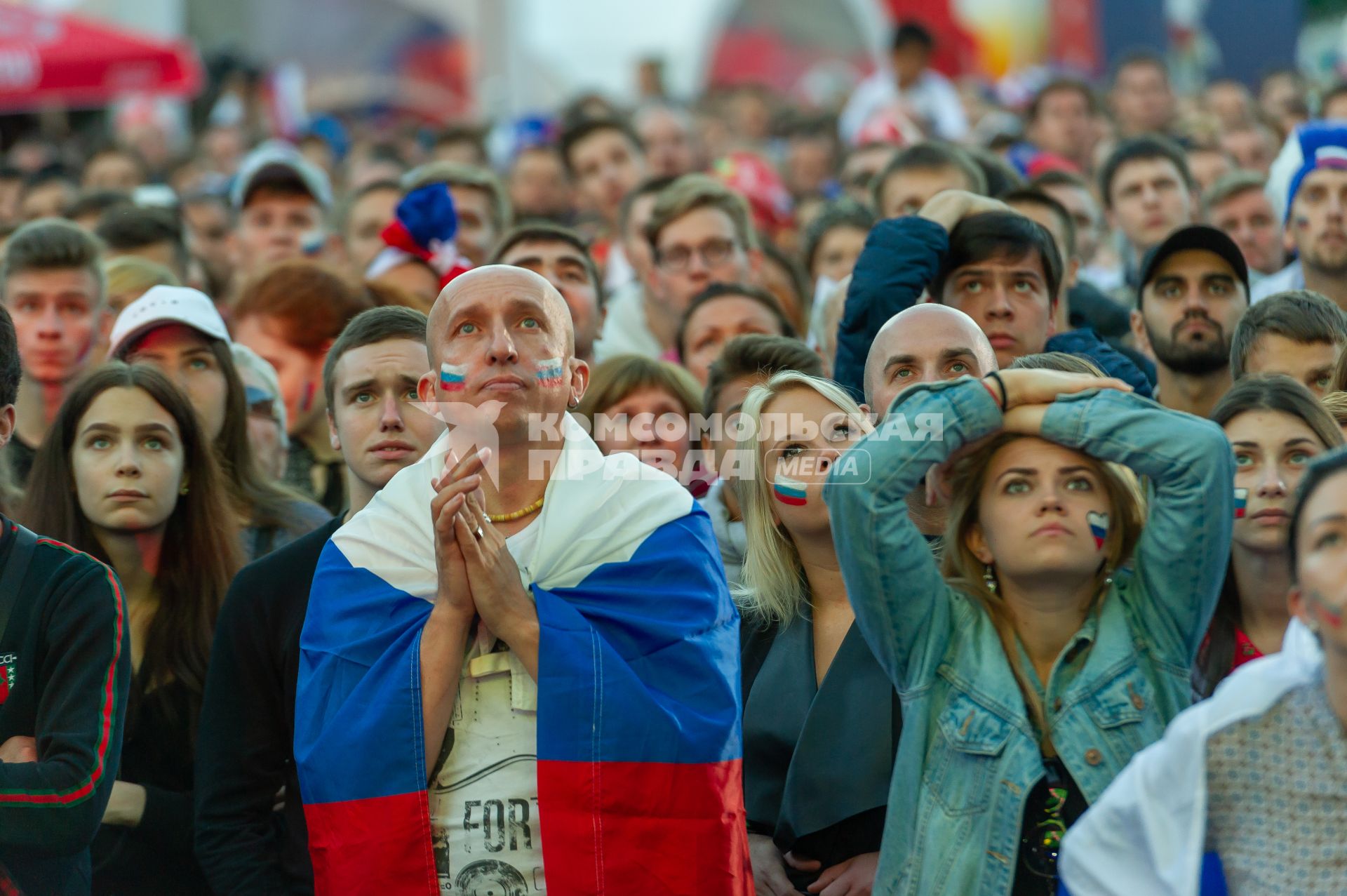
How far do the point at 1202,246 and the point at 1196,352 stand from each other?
38cm

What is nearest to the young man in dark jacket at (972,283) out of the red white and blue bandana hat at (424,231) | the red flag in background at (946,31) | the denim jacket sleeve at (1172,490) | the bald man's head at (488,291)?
the bald man's head at (488,291)

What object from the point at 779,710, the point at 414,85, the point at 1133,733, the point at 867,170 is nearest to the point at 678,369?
the point at 779,710

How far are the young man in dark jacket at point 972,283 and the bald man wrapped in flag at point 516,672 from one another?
134 centimetres

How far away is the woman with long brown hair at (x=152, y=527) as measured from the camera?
4.28 metres

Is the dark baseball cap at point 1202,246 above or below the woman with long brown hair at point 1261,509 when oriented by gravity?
above

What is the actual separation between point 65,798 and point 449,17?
71.4 ft

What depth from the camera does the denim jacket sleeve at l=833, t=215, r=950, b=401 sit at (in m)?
4.77

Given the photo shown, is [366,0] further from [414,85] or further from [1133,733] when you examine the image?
[1133,733]

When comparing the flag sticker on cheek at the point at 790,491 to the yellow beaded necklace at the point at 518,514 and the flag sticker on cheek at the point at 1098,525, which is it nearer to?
the yellow beaded necklace at the point at 518,514

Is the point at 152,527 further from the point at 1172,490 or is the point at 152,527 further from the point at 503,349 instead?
the point at 1172,490

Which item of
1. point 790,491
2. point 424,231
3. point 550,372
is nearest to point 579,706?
point 550,372

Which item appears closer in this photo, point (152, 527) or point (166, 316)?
point (152, 527)

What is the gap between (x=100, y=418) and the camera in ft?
14.9

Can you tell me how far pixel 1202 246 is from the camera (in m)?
5.49
